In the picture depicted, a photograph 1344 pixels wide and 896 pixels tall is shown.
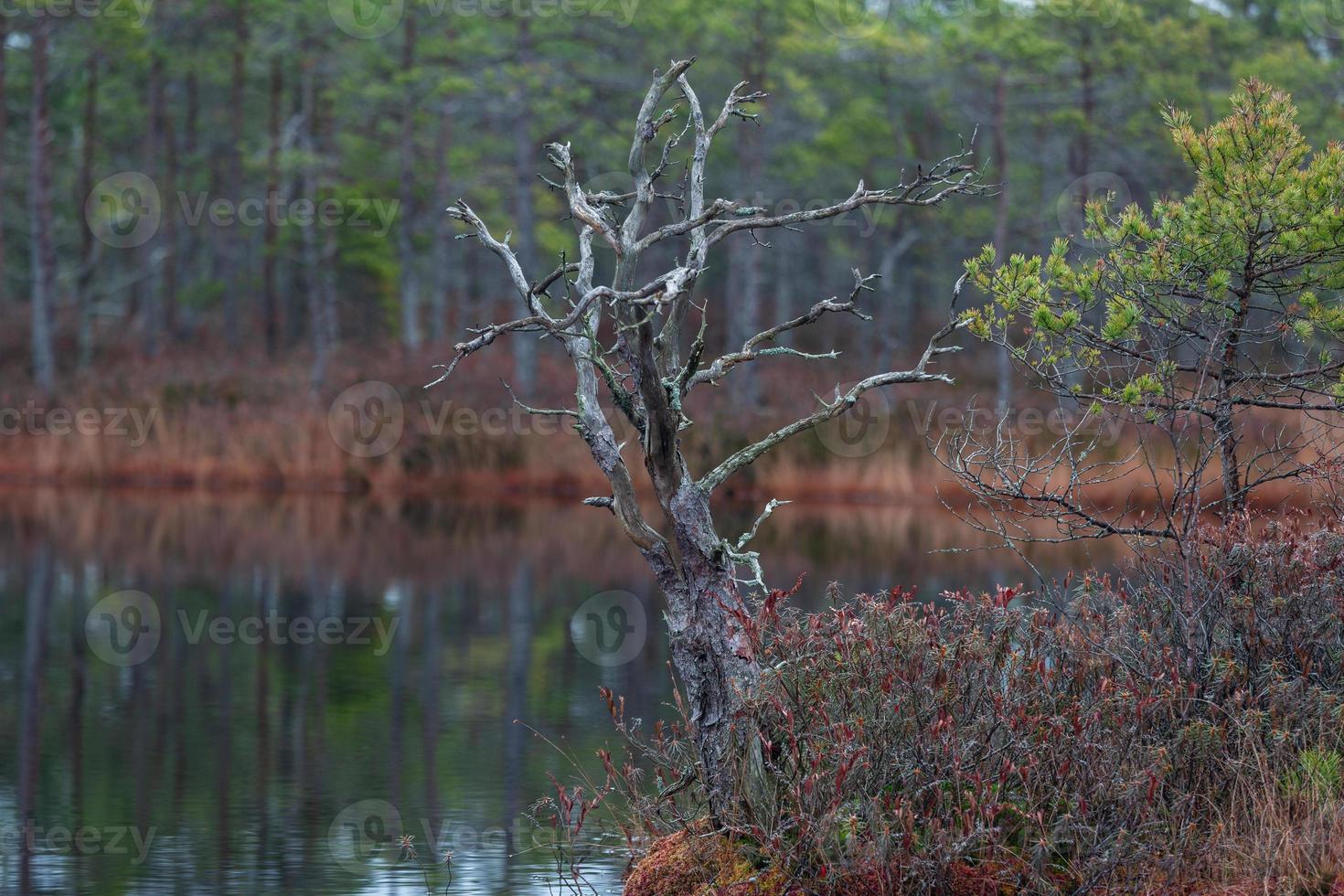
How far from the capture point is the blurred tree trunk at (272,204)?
35750mm

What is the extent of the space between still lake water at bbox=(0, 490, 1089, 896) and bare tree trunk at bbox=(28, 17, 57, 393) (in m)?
5.69

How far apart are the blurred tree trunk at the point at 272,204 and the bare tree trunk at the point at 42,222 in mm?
4529

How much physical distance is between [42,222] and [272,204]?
16.1 feet

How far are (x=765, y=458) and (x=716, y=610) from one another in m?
21.2

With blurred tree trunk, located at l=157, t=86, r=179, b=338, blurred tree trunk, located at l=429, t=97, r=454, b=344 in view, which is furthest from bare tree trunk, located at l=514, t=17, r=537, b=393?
blurred tree trunk, located at l=157, t=86, r=179, b=338

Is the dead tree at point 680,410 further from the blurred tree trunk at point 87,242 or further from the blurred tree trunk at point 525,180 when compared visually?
the blurred tree trunk at point 87,242

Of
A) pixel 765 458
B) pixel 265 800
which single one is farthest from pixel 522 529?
pixel 265 800

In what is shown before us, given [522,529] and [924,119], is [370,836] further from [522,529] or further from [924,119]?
[924,119]

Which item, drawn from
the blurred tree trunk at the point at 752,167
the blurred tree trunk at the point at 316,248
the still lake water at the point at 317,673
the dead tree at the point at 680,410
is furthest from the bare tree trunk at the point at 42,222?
the dead tree at the point at 680,410

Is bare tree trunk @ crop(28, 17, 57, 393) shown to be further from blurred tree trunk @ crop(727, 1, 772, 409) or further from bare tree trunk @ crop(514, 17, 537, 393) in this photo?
blurred tree trunk @ crop(727, 1, 772, 409)

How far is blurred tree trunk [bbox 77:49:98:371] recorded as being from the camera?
35.9 m

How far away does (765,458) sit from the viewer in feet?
91.9

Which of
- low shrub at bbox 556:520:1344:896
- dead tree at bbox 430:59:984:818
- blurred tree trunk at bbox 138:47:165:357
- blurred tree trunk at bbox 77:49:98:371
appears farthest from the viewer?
blurred tree trunk at bbox 138:47:165:357

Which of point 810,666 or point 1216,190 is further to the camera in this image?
point 1216,190
